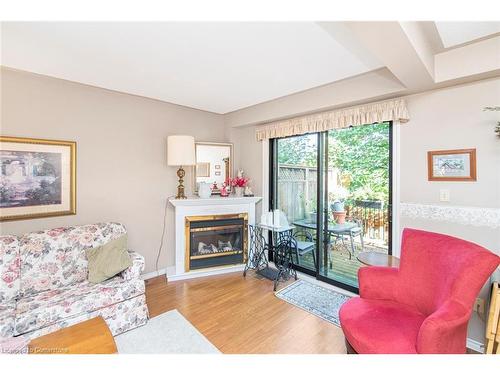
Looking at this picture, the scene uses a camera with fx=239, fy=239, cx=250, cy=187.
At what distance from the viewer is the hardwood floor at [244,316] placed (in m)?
1.97

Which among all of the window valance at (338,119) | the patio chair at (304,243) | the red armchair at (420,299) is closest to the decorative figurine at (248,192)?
the window valance at (338,119)

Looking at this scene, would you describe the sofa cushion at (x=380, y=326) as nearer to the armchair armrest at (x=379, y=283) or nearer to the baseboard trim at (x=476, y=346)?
the armchair armrest at (x=379, y=283)

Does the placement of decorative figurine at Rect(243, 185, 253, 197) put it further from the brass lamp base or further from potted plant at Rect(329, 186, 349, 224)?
potted plant at Rect(329, 186, 349, 224)

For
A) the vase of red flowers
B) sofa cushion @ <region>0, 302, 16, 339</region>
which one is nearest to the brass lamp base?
the vase of red flowers

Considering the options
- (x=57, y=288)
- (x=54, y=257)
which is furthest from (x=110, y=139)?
(x=57, y=288)

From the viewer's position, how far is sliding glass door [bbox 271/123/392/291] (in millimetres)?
2645

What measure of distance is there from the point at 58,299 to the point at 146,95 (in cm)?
237

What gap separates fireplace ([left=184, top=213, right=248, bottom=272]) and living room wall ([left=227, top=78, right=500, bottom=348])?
6.94 ft

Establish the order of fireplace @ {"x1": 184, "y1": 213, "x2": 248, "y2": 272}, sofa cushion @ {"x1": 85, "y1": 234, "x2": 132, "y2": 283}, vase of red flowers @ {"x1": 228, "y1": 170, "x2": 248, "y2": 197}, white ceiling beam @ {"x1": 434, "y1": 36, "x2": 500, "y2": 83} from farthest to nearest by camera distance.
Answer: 1. vase of red flowers @ {"x1": 228, "y1": 170, "x2": 248, "y2": 197}
2. fireplace @ {"x1": 184, "y1": 213, "x2": 248, "y2": 272}
3. sofa cushion @ {"x1": 85, "y1": 234, "x2": 132, "y2": 283}
4. white ceiling beam @ {"x1": 434, "y1": 36, "x2": 500, "y2": 83}

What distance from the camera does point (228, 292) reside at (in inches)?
113

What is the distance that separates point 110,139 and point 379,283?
3169mm

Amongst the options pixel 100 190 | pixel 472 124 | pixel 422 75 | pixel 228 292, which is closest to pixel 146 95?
pixel 100 190

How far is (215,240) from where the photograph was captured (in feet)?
11.7

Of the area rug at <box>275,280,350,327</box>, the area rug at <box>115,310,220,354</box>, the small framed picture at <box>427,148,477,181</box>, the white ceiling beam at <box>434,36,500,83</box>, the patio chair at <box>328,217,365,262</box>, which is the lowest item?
the area rug at <box>115,310,220,354</box>
